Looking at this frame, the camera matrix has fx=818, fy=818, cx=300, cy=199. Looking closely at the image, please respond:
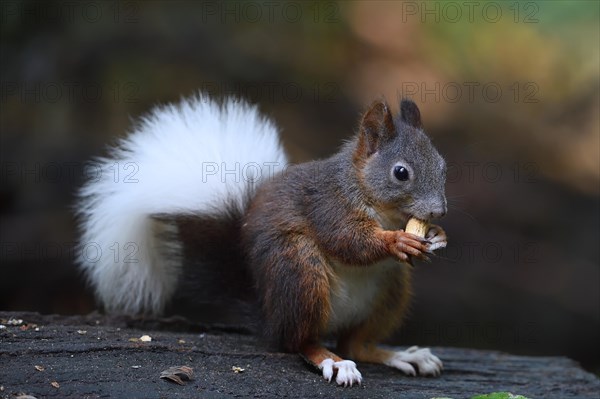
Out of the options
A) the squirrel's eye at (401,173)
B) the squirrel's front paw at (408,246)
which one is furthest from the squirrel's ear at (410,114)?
the squirrel's front paw at (408,246)

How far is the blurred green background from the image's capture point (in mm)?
7066

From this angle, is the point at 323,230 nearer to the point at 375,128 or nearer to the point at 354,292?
the point at 354,292

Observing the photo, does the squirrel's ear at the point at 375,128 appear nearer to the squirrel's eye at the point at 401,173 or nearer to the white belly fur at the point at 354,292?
the squirrel's eye at the point at 401,173

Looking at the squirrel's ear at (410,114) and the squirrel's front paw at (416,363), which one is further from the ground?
the squirrel's ear at (410,114)

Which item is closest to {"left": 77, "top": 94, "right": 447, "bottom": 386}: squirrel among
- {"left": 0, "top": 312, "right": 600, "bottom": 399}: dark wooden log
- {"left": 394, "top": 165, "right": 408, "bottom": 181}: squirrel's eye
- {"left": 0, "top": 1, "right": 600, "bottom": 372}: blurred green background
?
{"left": 394, "top": 165, "right": 408, "bottom": 181}: squirrel's eye

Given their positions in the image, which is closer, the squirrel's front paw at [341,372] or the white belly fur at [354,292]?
the squirrel's front paw at [341,372]

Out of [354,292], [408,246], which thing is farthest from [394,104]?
[408,246]

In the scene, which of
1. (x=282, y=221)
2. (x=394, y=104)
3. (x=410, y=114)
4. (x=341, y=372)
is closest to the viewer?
(x=341, y=372)

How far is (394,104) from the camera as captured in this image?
855cm

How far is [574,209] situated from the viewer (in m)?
7.57

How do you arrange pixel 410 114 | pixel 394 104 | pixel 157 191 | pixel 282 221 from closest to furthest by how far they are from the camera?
1. pixel 282 221
2. pixel 410 114
3. pixel 157 191
4. pixel 394 104

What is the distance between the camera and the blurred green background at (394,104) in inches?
278

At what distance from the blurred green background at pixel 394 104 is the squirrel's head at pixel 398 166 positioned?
2572 mm

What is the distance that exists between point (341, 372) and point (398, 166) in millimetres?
988
